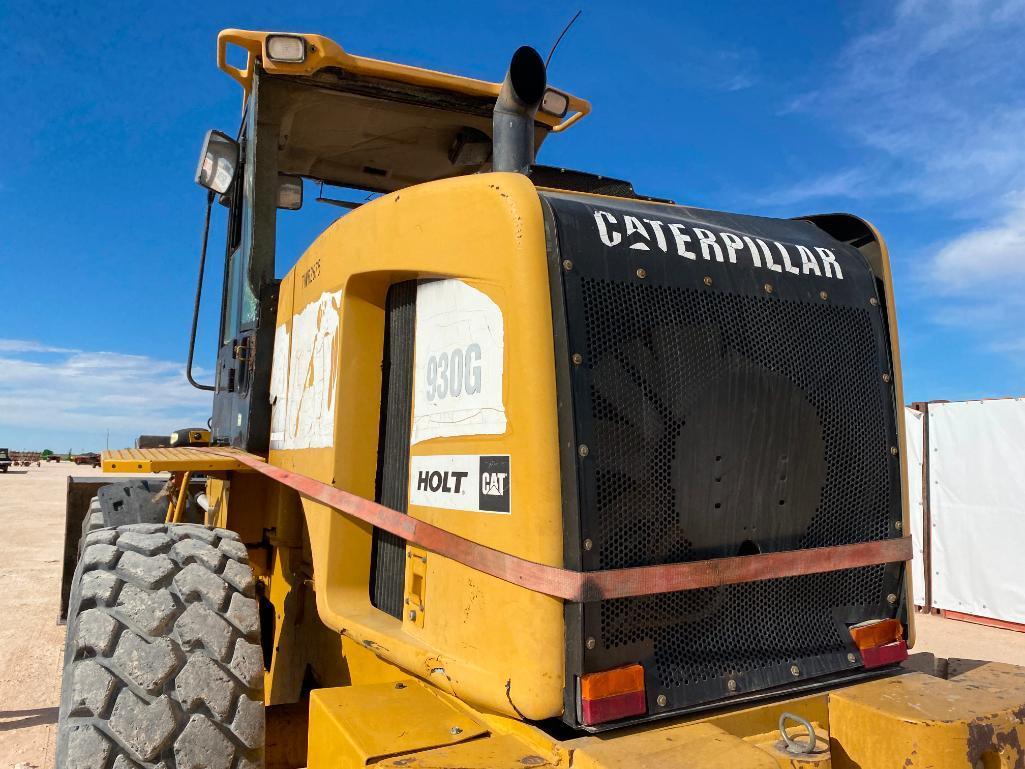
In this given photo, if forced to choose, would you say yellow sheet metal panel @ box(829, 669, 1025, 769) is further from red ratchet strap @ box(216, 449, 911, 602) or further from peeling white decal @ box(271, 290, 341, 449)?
peeling white decal @ box(271, 290, 341, 449)

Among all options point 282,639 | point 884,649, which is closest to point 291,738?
point 282,639

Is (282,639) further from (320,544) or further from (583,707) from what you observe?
(583,707)

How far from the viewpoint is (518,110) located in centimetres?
270

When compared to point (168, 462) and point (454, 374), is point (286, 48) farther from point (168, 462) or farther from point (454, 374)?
point (454, 374)

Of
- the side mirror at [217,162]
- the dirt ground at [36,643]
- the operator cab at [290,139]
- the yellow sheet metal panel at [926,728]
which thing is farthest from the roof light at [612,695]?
the dirt ground at [36,643]

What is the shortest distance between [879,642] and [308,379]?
6.62ft

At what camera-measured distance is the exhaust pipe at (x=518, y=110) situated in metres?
2.64

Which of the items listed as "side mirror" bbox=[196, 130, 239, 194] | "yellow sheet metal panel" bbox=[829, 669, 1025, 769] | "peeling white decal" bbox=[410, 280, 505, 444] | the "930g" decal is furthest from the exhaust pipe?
"yellow sheet metal panel" bbox=[829, 669, 1025, 769]

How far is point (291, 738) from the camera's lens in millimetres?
3113

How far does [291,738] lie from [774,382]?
2265 mm

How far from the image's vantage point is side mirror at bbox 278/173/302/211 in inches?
155

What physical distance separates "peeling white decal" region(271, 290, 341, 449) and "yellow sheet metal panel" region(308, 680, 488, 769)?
0.78 meters

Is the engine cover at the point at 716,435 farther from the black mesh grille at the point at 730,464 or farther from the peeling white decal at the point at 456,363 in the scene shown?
the peeling white decal at the point at 456,363

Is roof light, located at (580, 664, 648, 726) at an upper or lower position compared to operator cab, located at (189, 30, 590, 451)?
lower
